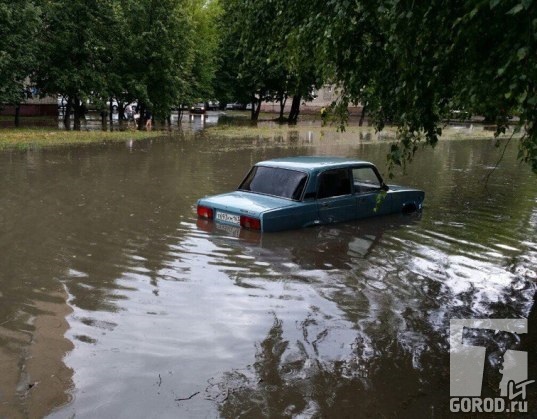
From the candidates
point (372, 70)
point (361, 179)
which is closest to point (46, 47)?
point (361, 179)

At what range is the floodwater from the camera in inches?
181

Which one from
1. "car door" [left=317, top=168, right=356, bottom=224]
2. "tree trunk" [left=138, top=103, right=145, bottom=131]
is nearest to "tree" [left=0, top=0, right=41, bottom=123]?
"tree trunk" [left=138, top=103, right=145, bottom=131]

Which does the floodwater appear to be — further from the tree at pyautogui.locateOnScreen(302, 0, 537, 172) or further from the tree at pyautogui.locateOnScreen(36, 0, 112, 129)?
the tree at pyautogui.locateOnScreen(36, 0, 112, 129)

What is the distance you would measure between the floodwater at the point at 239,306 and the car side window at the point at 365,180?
69 cm

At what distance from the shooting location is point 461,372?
505cm

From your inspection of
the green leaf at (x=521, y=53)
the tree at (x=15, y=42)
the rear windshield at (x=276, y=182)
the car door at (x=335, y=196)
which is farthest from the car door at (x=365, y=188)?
the tree at (x=15, y=42)

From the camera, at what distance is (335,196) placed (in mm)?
10539

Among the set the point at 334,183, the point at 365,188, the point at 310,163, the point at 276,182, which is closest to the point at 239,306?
the point at 276,182

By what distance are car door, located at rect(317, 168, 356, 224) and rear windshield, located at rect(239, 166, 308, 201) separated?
37cm

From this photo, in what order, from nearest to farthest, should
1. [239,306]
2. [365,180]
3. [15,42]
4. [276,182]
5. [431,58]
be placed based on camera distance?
[431,58] → [239,306] → [276,182] → [365,180] → [15,42]

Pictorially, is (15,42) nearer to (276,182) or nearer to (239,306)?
(276,182)

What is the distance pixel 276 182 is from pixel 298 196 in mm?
536

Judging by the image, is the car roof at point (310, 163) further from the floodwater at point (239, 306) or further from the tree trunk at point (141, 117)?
the tree trunk at point (141, 117)

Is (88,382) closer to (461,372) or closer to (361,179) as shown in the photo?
(461,372)
